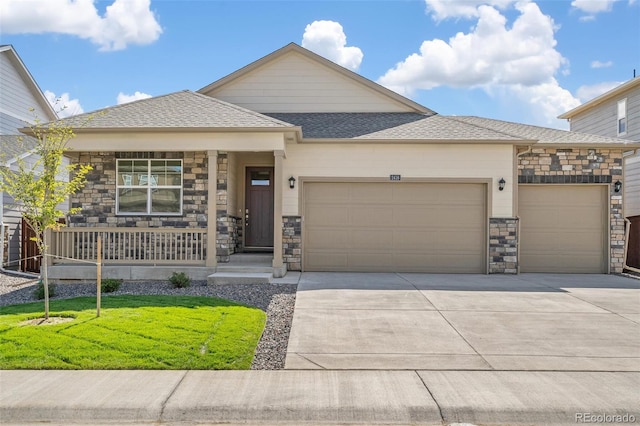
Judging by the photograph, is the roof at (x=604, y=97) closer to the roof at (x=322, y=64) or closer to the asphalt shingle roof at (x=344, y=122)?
the roof at (x=322, y=64)

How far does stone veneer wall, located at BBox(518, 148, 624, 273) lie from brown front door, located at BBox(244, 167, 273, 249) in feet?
21.9

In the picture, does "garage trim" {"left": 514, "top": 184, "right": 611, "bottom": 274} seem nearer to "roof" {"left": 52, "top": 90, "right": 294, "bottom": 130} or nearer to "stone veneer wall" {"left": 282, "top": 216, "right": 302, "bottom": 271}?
"stone veneer wall" {"left": 282, "top": 216, "right": 302, "bottom": 271}

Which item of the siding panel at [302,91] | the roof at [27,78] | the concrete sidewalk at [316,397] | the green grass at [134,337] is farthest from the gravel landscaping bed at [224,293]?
the roof at [27,78]

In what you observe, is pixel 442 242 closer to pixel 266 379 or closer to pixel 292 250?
pixel 292 250

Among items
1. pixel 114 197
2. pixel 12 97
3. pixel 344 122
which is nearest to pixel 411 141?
pixel 344 122

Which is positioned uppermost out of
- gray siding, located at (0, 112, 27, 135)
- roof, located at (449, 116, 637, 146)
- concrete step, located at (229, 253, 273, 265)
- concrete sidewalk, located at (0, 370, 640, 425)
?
gray siding, located at (0, 112, 27, 135)

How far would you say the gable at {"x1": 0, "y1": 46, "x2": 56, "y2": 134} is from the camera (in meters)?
16.3

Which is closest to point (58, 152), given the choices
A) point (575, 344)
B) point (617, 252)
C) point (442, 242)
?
point (575, 344)

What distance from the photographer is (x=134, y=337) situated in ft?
19.2

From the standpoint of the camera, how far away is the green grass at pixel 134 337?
510 centimetres

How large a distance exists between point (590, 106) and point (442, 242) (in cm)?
1111

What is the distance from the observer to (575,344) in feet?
19.4

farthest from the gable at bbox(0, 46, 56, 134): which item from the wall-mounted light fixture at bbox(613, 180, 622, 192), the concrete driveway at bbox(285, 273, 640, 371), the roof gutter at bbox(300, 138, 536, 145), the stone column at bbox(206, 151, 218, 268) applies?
the wall-mounted light fixture at bbox(613, 180, 622, 192)

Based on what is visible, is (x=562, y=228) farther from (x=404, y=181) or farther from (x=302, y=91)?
(x=302, y=91)
